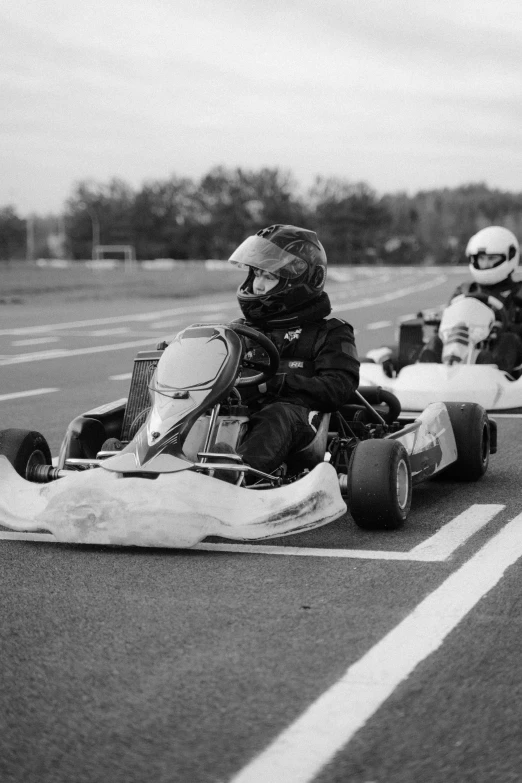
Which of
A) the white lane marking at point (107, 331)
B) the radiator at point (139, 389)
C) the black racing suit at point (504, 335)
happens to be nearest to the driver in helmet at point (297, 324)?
the radiator at point (139, 389)

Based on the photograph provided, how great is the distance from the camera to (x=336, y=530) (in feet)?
17.3

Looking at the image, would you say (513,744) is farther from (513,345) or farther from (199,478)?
(513,345)

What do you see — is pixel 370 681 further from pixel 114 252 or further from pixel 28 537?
pixel 114 252

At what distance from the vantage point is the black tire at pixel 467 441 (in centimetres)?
646

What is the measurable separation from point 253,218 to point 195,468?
427ft

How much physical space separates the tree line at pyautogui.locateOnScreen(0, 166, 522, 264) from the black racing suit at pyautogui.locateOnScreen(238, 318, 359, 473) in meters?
110

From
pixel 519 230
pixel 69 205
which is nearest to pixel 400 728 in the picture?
pixel 69 205

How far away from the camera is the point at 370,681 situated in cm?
325

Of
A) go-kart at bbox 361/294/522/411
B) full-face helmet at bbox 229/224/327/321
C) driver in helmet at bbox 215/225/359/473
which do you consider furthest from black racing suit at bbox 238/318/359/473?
go-kart at bbox 361/294/522/411

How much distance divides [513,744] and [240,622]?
1.22 m

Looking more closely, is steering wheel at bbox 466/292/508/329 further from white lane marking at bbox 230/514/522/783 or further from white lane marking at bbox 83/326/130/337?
white lane marking at bbox 83/326/130/337

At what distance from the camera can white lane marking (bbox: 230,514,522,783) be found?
106 inches

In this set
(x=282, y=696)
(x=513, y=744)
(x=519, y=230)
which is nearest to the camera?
(x=513, y=744)

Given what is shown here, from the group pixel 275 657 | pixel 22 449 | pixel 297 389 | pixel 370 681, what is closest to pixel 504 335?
pixel 297 389
